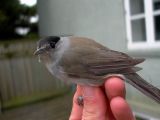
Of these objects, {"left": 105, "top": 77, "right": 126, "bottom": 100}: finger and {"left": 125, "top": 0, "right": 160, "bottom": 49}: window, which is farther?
{"left": 125, "top": 0, "right": 160, "bottom": 49}: window

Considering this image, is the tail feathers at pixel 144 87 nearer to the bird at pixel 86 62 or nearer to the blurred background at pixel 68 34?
the bird at pixel 86 62

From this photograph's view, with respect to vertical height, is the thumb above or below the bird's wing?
below

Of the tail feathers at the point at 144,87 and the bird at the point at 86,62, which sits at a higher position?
the bird at the point at 86,62

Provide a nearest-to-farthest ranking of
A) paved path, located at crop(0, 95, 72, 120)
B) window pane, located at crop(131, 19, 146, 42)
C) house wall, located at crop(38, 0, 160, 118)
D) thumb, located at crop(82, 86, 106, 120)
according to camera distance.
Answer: thumb, located at crop(82, 86, 106, 120) < house wall, located at crop(38, 0, 160, 118) < window pane, located at crop(131, 19, 146, 42) < paved path, located at crop(0, 95, 72, 120)

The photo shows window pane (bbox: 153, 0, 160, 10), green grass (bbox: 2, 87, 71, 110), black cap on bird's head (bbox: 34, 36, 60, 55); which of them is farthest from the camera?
green grass (bbox: 2, 87, 71, 110)

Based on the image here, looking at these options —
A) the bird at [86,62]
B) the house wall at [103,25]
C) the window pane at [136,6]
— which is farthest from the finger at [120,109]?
the window pane at [136,6]

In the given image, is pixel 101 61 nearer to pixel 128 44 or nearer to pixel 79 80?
pixel 79 80

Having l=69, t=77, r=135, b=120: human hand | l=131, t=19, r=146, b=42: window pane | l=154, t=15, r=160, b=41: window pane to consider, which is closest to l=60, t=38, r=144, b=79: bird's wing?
l=69, t=77, r=135, b=120: human hand

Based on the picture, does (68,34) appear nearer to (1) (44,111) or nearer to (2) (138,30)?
(1) (44,111)

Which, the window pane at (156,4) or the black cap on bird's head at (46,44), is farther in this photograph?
the window pane at (156,4)

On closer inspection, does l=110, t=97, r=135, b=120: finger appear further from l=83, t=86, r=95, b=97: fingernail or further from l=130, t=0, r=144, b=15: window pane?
l=130, t=0, r=144, b=15: window pane
